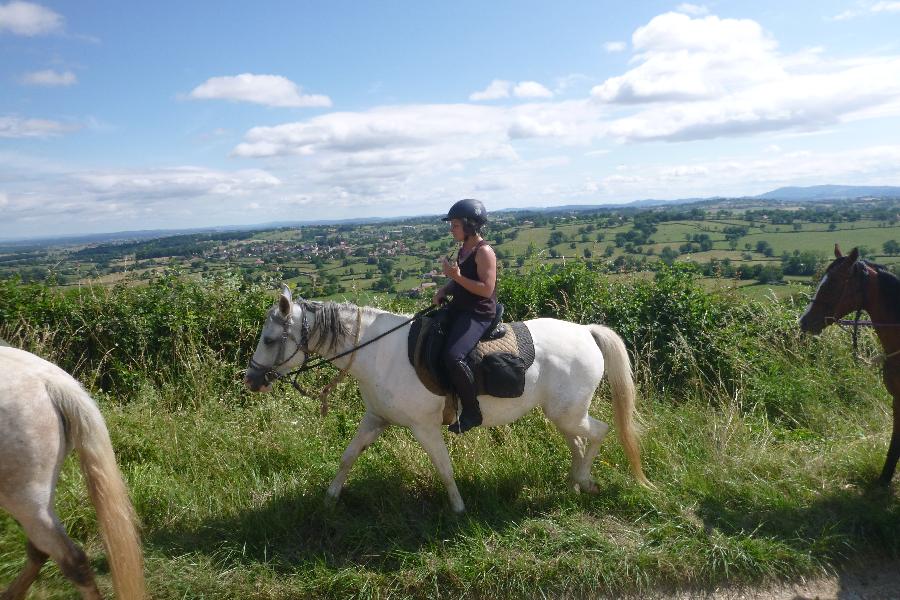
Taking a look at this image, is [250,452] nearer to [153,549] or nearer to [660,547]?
[153,549]

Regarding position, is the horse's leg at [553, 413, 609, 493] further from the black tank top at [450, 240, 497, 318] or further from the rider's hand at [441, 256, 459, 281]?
the rider's hand at [441, 256, 459, 281]

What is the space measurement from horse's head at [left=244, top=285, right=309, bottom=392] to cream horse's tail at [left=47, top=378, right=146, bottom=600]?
3.29 feet

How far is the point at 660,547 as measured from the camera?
12.2 feet

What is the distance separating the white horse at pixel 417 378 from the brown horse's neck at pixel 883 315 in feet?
6.93

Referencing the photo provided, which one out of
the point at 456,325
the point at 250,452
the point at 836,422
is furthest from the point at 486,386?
the point at 836,422

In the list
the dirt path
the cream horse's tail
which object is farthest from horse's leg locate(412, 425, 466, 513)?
the cream horse's tail

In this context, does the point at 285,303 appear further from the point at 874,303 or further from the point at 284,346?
the point at 874,303

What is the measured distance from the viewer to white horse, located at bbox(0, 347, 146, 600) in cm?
301

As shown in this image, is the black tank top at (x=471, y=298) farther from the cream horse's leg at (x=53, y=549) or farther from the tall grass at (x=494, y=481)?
the cream horse's leg at (x=53, y=549)

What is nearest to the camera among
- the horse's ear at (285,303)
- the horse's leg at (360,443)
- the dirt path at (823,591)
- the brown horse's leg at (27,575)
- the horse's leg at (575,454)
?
the brown horse's leg at (27,575)

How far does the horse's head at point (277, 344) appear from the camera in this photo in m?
3.99

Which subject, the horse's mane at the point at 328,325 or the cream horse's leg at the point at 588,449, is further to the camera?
the cream horse's leg at the point at 588,449

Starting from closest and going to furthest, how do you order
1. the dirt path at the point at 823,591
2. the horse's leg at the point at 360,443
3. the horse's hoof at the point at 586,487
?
the dirt path at the point at 823,591
the horse's leg at the point at 360,443
the horse's hoof at the point at 586,487

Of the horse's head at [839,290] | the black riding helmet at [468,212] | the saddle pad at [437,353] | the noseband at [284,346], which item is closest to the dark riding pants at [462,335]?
the saddle pad at [437,353]
